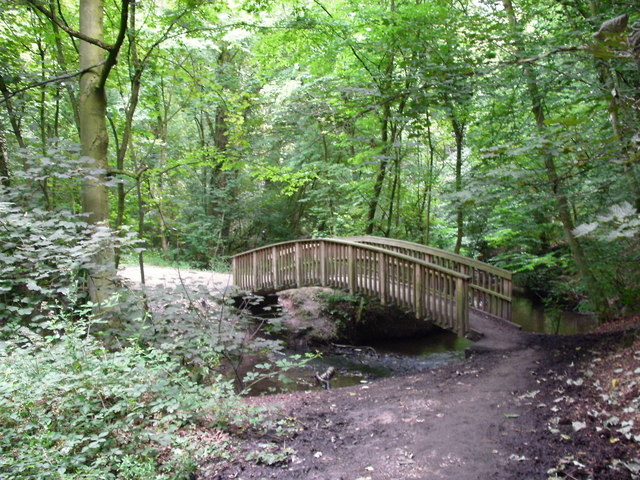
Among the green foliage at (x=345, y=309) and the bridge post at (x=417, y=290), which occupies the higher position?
the bridge post at (x=417, y=290)

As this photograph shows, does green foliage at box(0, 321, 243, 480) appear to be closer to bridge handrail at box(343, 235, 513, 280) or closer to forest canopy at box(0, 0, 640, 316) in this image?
forest canopy at box(0, 0, 640, 316)

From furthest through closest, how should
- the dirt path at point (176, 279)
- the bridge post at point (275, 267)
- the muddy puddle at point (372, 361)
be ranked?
the bridge post at point (275, 267) < the muddy puddle at point (372, 361) < the dirt path at point (176, 279)

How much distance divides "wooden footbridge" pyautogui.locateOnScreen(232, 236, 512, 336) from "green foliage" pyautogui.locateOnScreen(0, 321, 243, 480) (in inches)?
163

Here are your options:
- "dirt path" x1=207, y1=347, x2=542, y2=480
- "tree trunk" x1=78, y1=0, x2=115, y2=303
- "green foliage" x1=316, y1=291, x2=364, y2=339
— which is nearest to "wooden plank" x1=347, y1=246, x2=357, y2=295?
"green foliage" x1=316, y1=291, x2=364, y2=339

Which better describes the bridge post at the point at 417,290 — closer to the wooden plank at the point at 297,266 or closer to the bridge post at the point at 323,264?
the bridge post at the point at 323,264

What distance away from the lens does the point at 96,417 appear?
318 centimetres

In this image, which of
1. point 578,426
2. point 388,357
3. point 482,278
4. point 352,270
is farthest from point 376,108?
point 388,357

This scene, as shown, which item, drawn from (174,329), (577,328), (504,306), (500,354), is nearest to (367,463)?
(174,329)

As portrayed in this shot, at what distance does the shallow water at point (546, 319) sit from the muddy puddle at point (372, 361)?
7.00ft

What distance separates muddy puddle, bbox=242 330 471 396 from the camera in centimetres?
755

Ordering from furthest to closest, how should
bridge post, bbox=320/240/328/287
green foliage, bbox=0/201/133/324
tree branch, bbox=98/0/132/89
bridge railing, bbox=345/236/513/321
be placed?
bridge post, bbox=320/240/328/287, bridge railing, bbox=345/236/513/321, tree branch, bbox=98/0/132/89, green foliage, bbox=0/201/133/324

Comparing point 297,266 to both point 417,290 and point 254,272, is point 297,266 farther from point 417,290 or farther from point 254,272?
point 417,290

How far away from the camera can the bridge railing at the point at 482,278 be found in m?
7.25

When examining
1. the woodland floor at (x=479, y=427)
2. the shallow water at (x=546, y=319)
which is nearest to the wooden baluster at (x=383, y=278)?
the woodland floor at (x=479, y=427)
